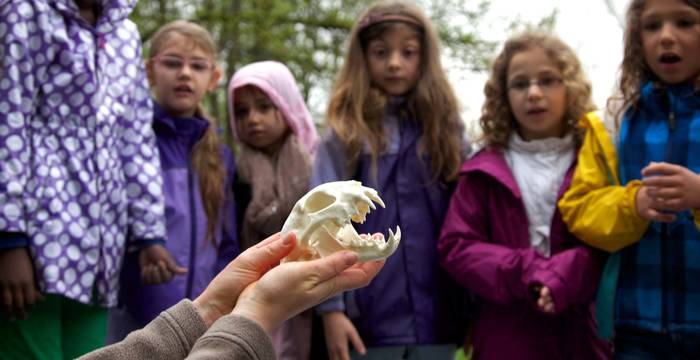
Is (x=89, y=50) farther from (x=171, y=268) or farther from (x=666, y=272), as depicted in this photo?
(x=666, y=272)

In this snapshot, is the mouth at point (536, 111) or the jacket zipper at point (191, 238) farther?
the jacket zipper at point (191, 238)

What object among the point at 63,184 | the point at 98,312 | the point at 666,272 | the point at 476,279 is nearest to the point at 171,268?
the point at 98,312

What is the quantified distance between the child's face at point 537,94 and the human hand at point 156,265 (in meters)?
1.86

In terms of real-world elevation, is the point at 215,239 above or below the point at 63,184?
below

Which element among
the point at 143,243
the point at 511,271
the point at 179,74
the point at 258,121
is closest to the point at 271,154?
the point at 258,121

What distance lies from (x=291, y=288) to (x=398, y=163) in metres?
2.15

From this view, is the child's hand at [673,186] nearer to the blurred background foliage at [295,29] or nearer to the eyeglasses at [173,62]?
the eyeglasses at [173,62]

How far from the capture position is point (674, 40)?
121 inches

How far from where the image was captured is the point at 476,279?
335 cm

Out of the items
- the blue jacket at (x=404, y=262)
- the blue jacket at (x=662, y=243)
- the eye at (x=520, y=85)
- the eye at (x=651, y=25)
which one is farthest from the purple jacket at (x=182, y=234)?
the eye at (x=651, y=25)

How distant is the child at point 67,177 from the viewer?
297cm

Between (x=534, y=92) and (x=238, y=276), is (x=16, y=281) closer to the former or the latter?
(x=238, y=276)

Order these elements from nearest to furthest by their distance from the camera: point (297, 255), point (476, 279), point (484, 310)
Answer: point (297, 255), point (476, 279), point (484, 310)

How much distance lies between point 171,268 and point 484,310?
1491 millimetres
